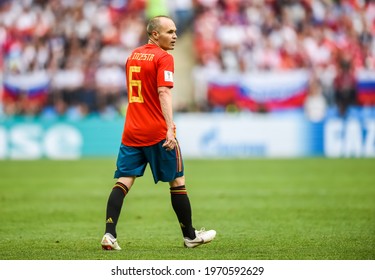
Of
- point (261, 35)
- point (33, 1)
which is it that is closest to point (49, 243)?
point (261, 35)

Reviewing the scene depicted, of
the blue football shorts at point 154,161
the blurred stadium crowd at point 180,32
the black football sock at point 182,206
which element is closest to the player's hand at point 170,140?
the blue football shorts at point 154,161

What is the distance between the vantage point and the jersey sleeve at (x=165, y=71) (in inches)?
326

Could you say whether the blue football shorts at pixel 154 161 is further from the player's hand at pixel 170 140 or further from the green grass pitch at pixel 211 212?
the green grass pitch at pixel 211 212

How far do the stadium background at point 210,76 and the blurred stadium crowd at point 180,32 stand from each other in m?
0.03

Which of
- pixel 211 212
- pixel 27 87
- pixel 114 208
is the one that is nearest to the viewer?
pixel 114 208

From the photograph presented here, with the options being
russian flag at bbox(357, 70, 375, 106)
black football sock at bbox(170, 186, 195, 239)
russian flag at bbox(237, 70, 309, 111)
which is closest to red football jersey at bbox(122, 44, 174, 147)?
black football sock at bbox(170, 186, 195, 239)

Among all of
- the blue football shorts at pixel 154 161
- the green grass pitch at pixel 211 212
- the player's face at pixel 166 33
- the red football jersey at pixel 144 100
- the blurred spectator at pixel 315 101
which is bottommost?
the green grass pitch at pixel 211 212

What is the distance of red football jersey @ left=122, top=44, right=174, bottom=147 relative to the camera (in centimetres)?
841

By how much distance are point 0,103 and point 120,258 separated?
19607mm

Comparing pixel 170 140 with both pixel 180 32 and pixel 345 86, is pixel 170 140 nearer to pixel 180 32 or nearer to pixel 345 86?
pixel 345 86

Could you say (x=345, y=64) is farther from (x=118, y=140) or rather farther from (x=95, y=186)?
(x=95, y=186)

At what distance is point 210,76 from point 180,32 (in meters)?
2.86

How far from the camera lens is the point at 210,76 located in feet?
85.0

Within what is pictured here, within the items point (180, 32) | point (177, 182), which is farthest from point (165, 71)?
point (180, 32)
